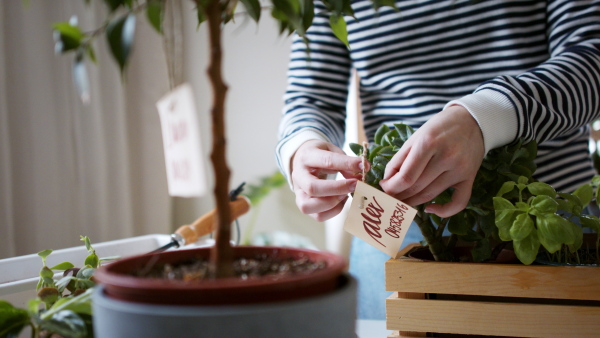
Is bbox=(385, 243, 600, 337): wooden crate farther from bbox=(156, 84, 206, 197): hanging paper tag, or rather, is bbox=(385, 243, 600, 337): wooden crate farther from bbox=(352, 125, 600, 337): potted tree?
bbox=(156, 84, 206, 197): hanging paper tag

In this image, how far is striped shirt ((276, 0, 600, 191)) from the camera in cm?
94

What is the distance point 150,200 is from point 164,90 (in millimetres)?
509

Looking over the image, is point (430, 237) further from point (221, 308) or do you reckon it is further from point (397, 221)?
point (221, 308)

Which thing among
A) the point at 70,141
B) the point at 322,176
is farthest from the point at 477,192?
the point at 70,141

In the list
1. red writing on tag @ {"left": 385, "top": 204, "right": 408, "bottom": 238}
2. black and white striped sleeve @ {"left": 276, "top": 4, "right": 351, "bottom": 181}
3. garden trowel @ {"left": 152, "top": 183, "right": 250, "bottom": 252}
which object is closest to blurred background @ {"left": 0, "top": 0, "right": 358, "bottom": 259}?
black and white striped sleeve @ {"left": 276, "top": 4, "right": 351, "bottom": 181}

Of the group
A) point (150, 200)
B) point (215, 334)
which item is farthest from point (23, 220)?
point (215, 334)

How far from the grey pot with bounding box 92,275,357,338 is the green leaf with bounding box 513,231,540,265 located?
1.28 feet

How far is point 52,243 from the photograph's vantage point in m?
1.72

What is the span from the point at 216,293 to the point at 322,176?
0.57 m

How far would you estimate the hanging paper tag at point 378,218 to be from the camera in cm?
69

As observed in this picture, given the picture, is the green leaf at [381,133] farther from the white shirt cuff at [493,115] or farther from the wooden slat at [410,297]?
the wooden slat at [410,297]

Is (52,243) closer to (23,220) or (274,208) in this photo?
(23,220)

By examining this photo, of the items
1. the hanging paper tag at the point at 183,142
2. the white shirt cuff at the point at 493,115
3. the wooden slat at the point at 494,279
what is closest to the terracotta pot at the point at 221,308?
the hanging paper tag at the point at 183,142

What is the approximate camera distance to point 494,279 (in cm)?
69
